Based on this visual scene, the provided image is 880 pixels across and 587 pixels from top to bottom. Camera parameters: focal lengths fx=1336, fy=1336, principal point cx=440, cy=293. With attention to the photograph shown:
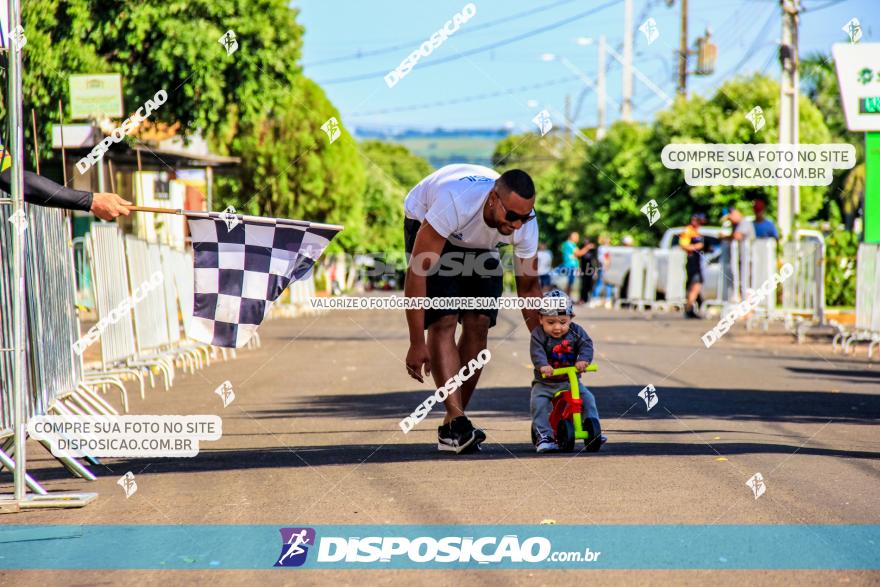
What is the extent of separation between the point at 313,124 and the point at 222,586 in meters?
40.7

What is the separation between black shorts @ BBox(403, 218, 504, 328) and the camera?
25.1 ft

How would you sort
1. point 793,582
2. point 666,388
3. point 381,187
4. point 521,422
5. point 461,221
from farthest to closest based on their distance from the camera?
point 381,187, point 666,388, point 521,422, point 461,221, point 793,582

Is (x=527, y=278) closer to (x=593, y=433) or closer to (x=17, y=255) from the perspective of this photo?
(x=593, y=433)

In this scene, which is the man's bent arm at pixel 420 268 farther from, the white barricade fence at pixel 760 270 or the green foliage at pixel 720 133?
the green foliage at pixel 720 133

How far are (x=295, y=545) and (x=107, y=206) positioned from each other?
7.37 ft

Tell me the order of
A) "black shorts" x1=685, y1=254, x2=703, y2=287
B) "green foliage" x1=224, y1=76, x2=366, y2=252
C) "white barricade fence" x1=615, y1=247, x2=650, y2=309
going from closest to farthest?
"black shorts" x1=685, y1=254, x2=703, y2=287
"white barricade fence" x1=615, y1=247, x2=650, y2=309
"green foliage" x1=224, y1=76, x2=366, y2=252

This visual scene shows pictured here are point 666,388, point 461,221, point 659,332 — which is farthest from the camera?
point 659,332

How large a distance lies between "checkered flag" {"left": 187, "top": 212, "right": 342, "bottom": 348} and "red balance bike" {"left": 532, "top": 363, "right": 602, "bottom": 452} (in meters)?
1.63

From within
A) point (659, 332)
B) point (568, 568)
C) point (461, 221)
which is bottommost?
point (659, 332)

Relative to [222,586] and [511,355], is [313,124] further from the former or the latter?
[222,586]

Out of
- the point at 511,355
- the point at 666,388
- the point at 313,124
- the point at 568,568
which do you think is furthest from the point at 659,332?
the point at 313,124

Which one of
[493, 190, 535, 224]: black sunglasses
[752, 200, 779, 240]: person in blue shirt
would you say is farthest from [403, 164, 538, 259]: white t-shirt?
[752, 200, 779, 240]: person in blue shirt

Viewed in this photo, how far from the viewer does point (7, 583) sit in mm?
4797

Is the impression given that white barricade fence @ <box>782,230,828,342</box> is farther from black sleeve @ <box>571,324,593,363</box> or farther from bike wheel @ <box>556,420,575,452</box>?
bike wheel @ <box>556,420,575,452</box>
